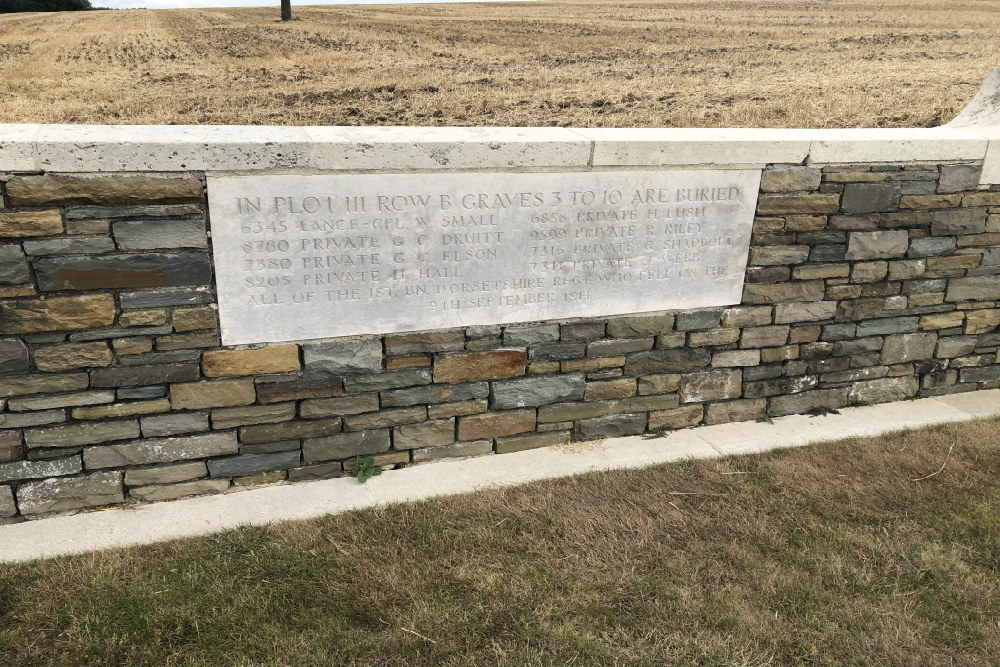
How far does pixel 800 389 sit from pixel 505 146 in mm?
2493

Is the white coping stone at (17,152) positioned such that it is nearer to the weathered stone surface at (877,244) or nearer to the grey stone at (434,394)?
the grey stone at (434,394)

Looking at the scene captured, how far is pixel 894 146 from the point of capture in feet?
12.9

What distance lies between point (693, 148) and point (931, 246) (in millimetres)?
1798

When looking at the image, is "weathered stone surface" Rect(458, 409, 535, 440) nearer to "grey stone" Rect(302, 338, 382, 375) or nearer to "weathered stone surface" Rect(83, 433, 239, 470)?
"grey stone" Rect(302, 338, 382, 375)

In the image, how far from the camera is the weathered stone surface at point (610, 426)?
4.11m

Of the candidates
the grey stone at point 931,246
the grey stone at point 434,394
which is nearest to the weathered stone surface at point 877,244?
the grey stone at point 931,246

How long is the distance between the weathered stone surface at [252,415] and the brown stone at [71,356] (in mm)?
545

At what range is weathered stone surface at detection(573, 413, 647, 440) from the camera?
411 cm

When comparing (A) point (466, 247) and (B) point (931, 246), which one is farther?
(B) point (931, 246)

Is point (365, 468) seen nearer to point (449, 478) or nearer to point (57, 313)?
point (449, 478)

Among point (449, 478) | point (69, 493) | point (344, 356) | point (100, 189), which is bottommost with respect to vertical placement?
point (449, 478)

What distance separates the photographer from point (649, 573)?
2.97 metres

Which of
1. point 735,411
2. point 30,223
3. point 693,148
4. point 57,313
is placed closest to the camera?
point 30,223

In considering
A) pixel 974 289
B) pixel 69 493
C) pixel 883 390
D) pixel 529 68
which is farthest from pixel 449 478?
pixel 529 68
